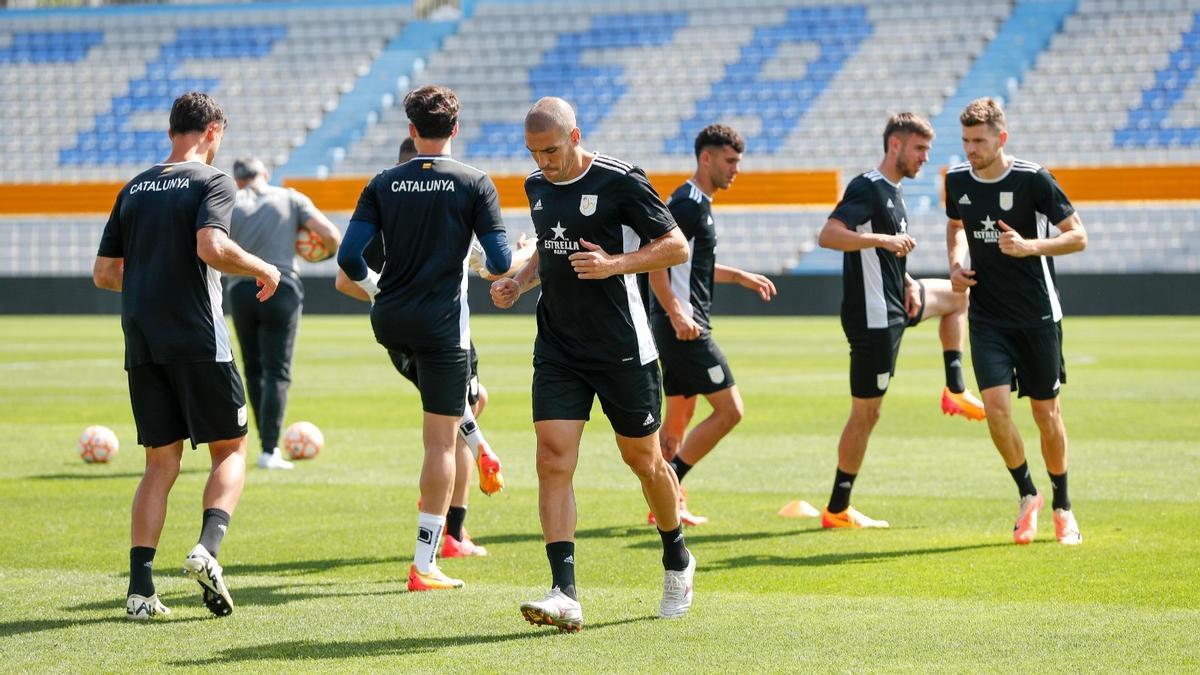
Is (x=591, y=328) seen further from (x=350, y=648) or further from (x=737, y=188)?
(x=737, y=188)

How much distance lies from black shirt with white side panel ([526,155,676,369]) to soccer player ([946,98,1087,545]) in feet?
8.08

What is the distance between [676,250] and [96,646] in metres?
2.60

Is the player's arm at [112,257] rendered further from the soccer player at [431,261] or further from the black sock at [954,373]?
the black sock at [954,373]

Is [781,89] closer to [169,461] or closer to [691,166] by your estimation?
[691,166]

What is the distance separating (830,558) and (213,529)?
2.94 m

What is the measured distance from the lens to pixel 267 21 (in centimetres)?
4241

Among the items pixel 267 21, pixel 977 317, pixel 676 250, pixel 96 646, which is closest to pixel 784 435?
pixel 977 317

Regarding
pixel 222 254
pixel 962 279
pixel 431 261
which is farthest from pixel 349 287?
pixel 962 279

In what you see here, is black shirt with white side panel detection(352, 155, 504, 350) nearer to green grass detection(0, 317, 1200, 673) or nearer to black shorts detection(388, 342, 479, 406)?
black shorts detection(388, 342, 479, 406)

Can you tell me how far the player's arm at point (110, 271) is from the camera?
681cm

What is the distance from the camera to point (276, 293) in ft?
37.2

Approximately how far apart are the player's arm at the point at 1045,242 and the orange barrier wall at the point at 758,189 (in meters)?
24.2

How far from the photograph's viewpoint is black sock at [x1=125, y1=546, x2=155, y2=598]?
6.42 meters

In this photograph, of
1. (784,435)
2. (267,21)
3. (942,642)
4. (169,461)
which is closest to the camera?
(942,642)
